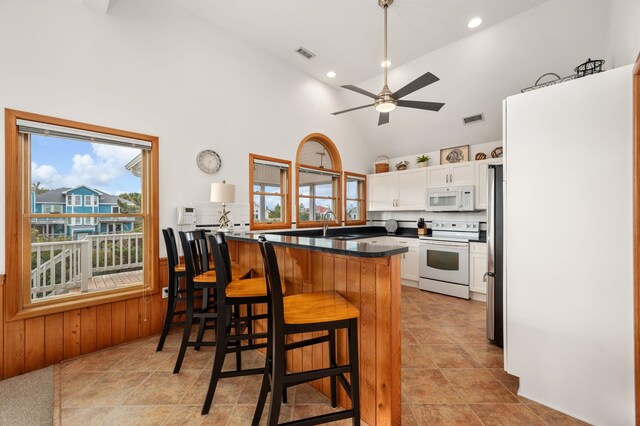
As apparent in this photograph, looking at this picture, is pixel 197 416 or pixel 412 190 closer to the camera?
pixel 197 416

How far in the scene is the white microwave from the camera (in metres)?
4.53

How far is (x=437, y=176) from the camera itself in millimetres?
4965

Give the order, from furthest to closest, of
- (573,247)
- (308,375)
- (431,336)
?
(431,336), (573,247), (308,375)

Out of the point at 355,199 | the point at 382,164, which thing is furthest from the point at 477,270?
the point at 382,164

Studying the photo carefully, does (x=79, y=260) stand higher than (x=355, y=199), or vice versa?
(x=355, y=199)

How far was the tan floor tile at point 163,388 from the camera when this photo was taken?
1.92 m

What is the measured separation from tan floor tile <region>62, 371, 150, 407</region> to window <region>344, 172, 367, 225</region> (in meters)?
4.18

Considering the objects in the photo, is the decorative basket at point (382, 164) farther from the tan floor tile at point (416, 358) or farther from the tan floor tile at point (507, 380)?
the tan floor tile at point (507, 380)

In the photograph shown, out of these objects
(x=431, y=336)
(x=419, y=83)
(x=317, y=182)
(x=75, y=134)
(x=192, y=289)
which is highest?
(x=419, y=83)

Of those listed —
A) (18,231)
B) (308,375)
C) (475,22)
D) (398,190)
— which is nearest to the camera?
(308,375)

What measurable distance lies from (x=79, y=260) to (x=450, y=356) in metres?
3.69

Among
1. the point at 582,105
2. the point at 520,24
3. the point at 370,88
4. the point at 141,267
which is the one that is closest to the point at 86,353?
the point at 141,267

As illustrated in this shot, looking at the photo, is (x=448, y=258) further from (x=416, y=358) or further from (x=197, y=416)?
(x=197, y=416)

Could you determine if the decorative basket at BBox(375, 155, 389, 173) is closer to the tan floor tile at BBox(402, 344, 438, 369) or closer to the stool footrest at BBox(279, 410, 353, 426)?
the tan floor tile at BBox(402, 344, 438, 369)
